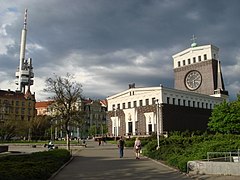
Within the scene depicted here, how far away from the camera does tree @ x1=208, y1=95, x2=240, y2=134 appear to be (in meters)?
63.3

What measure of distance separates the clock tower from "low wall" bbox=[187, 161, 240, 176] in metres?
97.0

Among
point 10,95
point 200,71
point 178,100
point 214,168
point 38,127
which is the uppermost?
point 200,71

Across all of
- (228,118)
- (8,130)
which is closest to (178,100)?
(228,118)

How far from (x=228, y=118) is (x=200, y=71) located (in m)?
50.4

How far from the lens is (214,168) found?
16.2 metres

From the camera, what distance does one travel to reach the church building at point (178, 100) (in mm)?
90562

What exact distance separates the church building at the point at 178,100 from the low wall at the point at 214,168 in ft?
220

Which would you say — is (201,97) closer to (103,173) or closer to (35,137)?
(35,137)

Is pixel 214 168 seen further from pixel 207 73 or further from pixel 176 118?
pixel 207 73

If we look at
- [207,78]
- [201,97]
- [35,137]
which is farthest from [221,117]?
[35,137]

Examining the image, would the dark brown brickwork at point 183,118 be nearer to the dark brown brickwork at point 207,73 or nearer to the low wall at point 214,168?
the dark brown brickwork at point 207,73

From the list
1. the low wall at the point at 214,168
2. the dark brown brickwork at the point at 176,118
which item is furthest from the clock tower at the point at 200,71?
the low wall at the point at 214,168

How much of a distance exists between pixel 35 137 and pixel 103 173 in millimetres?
80674

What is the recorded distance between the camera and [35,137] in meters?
93.4
